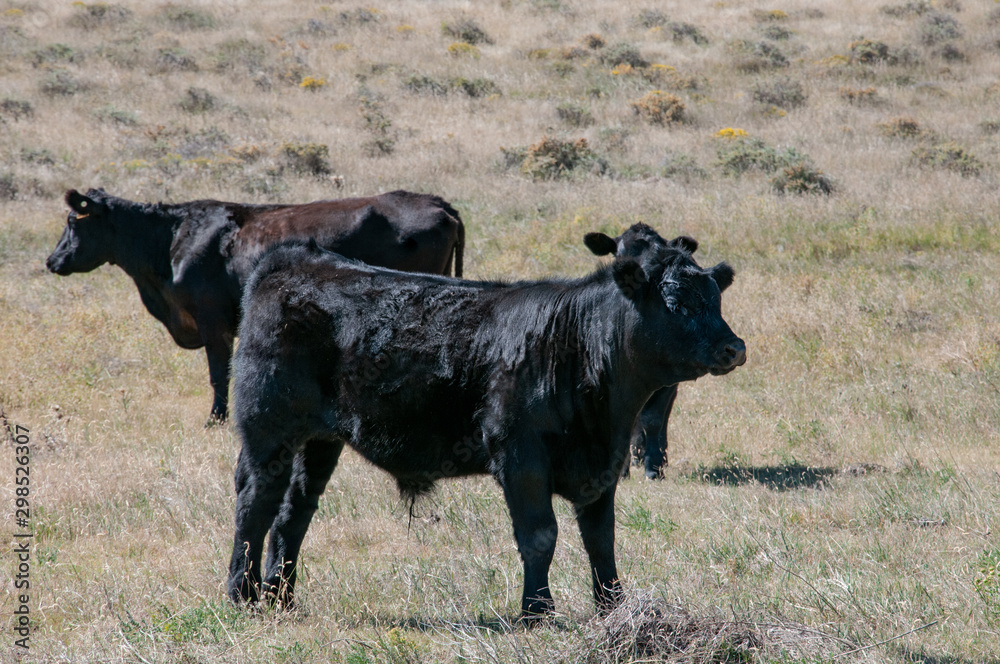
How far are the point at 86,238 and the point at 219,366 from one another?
7.40 ft

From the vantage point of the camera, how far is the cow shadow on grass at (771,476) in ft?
25.1

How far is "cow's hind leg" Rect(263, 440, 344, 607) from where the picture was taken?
213 inches

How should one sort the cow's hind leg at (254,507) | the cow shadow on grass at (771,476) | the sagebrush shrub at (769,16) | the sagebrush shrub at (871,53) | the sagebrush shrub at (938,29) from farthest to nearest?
the sagebrush shrub at (769,16), the sagebrush shrub at (938,29), the sagebrush shrub at (871,53), the cow shadow on grass at (771,476), the cow's hind leg at (254,507)

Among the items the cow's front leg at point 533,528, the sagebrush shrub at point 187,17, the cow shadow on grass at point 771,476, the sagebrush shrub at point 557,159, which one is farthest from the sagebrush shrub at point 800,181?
the sagebrush shrub at point 187,17

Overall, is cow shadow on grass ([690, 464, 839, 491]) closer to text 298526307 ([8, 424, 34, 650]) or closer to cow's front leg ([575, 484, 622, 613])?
cow's front leg ([575, 484, 622, 613])

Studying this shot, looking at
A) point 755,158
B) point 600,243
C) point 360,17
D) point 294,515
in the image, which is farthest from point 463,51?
point 294,515

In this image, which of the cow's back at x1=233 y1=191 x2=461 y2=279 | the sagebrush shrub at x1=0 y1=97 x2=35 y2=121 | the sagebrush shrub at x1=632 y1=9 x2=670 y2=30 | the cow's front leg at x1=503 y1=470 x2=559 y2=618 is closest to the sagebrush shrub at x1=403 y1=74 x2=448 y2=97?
the sagebrush shrub at x1=0 y1=97 x2=35 y2=121

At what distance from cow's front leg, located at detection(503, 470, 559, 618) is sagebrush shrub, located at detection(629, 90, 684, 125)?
2103 centimetres

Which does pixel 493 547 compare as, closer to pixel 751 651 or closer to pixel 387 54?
pixel 751 651

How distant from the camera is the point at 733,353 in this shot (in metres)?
4.26

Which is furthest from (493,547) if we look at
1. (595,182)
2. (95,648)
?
(595,182)

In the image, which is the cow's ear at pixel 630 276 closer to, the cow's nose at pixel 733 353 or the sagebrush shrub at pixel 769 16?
the cow's nose at pixel 733 353

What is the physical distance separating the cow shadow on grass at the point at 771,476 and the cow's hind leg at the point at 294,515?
3554 mm

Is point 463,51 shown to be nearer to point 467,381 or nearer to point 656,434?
point 656,434
